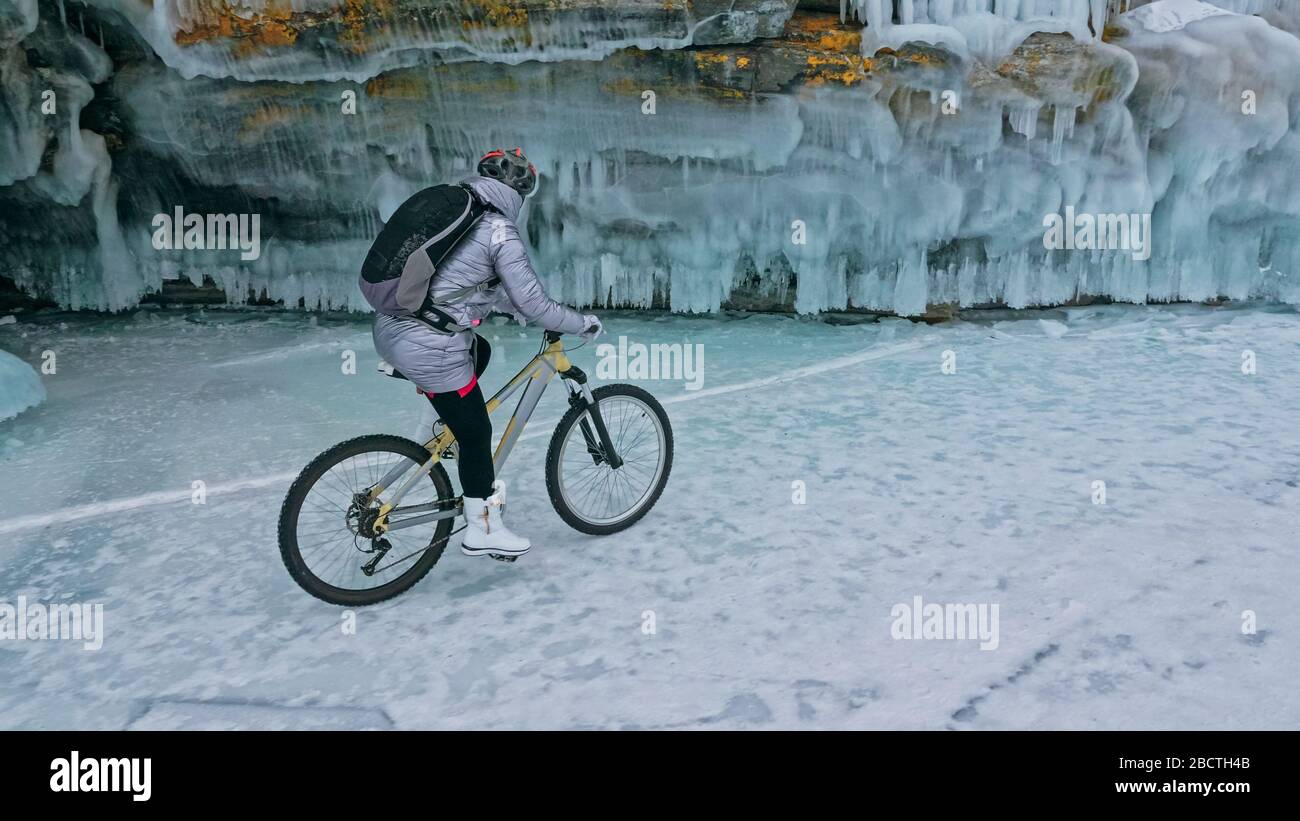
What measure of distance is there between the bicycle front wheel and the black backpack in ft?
2.87

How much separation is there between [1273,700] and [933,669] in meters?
0.96

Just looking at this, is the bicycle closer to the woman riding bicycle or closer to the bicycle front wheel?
the bicycle front wheel

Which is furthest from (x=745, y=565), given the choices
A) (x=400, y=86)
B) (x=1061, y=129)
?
(x=1061, y=129)

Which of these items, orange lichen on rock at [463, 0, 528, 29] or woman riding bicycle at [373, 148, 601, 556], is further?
orange lichen on rock at [463, 0, 528, 29]

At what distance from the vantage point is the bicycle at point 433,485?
3467mm

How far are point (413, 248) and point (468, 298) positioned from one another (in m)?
0.27

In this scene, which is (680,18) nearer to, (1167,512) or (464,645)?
(1167,512)

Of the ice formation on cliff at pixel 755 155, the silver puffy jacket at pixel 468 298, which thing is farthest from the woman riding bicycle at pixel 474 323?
the ice formation on cliff at pixel 755 155

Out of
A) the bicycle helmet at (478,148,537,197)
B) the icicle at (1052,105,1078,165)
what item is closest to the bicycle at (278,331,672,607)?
the bicycle helmet at (478,148,537,197)

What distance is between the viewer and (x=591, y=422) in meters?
4.11

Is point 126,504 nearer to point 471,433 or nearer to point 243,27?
point 471,433

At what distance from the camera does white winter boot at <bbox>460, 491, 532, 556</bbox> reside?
12.2ft

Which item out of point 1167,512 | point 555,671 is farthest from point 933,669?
point 1167,512

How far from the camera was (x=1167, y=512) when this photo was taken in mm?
4383
